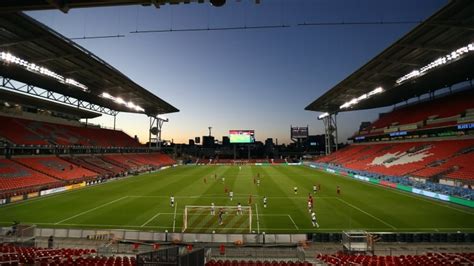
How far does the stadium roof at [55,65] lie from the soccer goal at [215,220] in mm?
21966

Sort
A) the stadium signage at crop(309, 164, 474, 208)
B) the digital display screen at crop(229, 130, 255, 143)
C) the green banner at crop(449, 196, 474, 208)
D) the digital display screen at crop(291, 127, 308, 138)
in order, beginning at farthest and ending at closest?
the digital display screen at crop(291, 127, 308, 138), the digital display screen at crop(229, 130, 255, 143), the stadium signage at crop(309, 164, 474, 208), the green banner at crop(449, 196, 474, 208)

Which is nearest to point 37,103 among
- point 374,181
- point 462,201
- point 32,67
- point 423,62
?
point 32,67

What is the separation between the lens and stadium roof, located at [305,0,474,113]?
2667 centimetres

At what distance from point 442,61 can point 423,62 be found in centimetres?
445

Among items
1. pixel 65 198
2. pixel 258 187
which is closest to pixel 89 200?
pixel 65 198

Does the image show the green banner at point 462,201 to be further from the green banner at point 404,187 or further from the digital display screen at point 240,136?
the digital display screen at point 240,136

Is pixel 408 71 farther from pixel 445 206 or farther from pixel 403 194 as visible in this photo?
pixel 445 206

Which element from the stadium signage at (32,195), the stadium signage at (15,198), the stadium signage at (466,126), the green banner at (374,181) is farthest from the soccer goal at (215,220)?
the stadium signage at (466,126)

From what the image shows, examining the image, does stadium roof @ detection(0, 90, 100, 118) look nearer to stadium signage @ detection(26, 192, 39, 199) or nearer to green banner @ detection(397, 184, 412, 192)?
stadium signage @ detection(26, 192, 39, 199)

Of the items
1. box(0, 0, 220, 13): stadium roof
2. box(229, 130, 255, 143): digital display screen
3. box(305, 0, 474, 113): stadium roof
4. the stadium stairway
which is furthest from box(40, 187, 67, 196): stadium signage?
box(229, 130, 255, 143): digital display screen

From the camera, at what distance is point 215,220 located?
2325 centimetres

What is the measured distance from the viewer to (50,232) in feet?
60.3

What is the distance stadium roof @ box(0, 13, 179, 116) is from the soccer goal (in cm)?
2197

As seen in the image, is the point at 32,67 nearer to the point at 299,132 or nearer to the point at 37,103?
the point at 37,103
